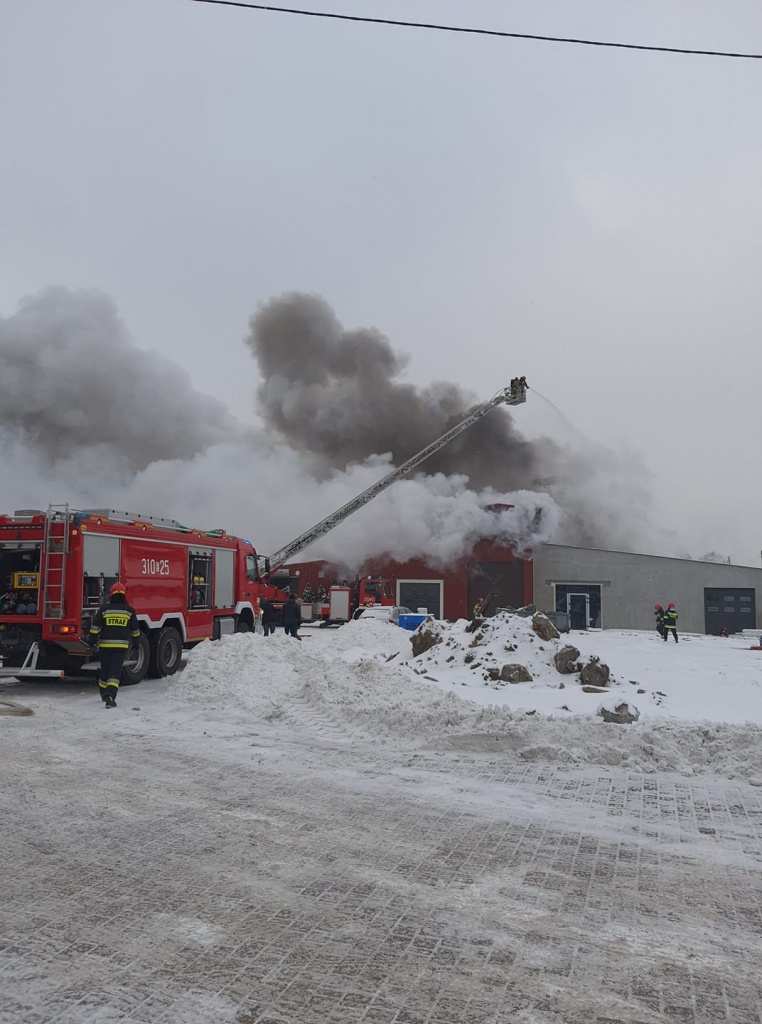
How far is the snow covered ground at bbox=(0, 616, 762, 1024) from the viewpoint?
2881mm

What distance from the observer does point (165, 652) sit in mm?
12617

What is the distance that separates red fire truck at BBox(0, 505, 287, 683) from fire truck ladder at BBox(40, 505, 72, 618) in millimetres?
14

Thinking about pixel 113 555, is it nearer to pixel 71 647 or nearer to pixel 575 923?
pixel 71 647

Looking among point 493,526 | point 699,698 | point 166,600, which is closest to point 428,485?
point 493,526

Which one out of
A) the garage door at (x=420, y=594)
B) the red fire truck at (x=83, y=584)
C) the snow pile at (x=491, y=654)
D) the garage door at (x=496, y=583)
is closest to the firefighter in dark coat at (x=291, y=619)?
the red fire truck at (x=83, y=584)

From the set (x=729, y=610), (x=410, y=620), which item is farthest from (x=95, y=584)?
(x=729, y=610)

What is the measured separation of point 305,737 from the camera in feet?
25.7

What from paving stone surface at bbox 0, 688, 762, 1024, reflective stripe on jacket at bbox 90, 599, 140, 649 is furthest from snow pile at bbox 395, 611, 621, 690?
reflective stripe on jacket at bbox 90, 599, 140, 649

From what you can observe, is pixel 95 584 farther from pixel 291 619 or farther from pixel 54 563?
pixel 291 619

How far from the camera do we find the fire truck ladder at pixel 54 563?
10523 millimetres

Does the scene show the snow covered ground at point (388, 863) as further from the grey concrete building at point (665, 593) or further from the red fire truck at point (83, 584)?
the grey concrete building at point (665, 593)

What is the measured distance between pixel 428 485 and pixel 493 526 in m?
4.35

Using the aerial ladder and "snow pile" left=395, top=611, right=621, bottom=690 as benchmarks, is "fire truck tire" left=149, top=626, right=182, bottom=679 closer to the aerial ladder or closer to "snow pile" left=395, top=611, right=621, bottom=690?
"snow pile" left=395, top=611, right=621, bottom=690

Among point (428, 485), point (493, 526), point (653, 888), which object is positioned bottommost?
point (653, 888)
